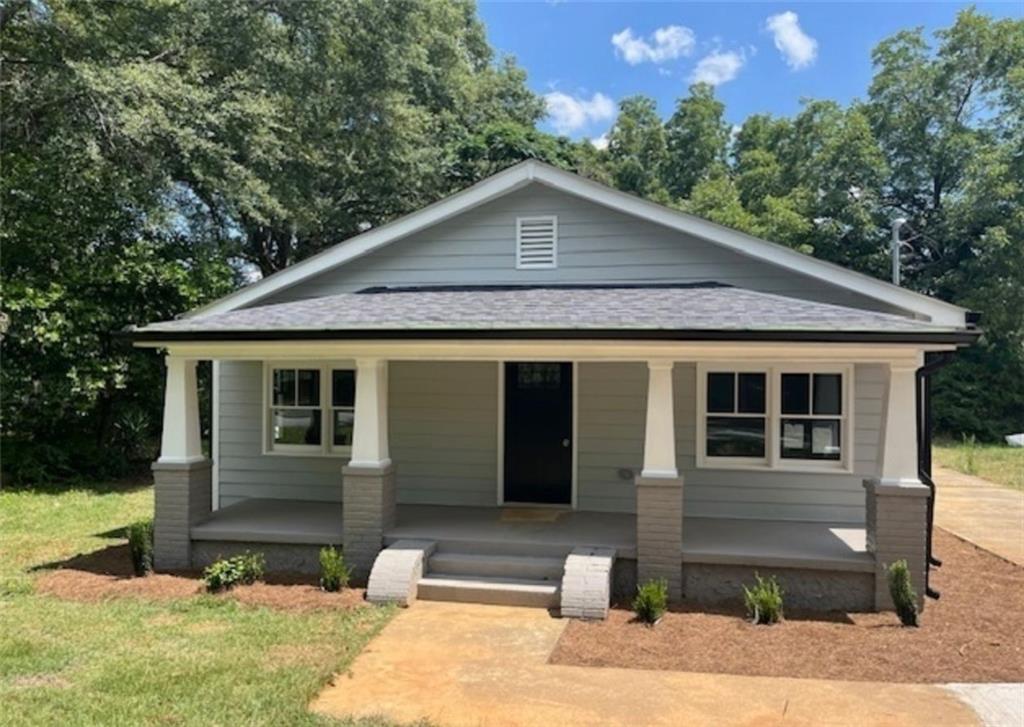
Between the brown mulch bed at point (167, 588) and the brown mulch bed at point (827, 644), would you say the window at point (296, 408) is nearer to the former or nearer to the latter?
the brown mulch bed at point (167, 588)

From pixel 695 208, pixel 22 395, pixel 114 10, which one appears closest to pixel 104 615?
pixel 22 395

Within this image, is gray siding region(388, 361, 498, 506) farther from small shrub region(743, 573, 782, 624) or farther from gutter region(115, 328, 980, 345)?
small shrub region(743, 573, 782, 624)

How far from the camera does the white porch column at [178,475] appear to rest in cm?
795

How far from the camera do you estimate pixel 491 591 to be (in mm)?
6855

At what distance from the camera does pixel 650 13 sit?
1981 centimetres

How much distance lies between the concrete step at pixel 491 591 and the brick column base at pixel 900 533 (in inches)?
114

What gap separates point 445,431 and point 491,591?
3.11 metres

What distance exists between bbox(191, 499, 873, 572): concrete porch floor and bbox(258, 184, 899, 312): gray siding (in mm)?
2813

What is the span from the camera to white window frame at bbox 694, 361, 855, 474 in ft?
28.2

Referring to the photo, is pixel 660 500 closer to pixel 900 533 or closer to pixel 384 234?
pixel 900 533

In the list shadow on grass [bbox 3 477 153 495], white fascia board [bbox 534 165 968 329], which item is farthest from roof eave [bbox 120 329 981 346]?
shadow on grass [bbox 3 477 153 495]

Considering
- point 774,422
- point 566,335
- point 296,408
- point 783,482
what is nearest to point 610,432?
point 774,422

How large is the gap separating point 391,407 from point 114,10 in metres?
10.9

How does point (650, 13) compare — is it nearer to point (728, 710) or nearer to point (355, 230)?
point (355, 230)
